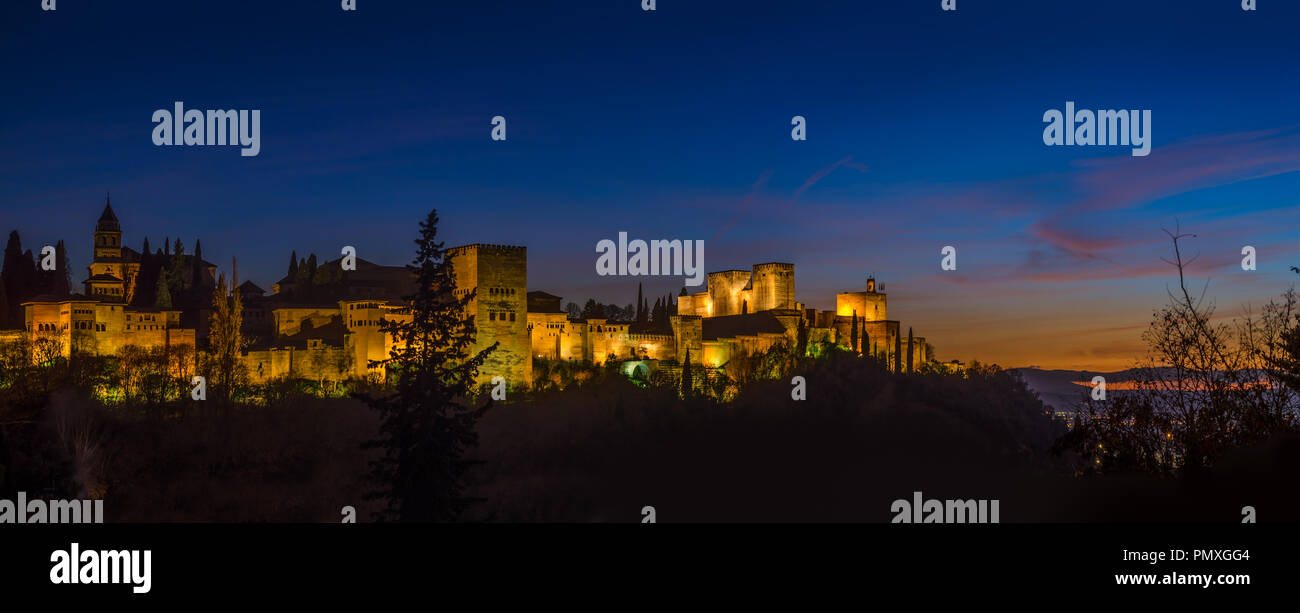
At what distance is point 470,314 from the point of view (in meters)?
63.2

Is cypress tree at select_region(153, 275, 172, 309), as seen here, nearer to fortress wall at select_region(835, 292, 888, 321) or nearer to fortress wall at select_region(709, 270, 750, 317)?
fortress wall at select_region(709, 270, 750, 317)

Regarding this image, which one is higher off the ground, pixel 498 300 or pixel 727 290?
pixel 727 290

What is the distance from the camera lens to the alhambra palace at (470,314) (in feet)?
213

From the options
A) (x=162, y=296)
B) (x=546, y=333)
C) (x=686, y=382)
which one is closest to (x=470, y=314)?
(x=546, y=333)

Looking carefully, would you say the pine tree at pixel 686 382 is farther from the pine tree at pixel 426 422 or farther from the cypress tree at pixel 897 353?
the pine tree at pixel 426 422

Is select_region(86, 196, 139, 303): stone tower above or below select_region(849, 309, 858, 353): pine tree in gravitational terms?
above

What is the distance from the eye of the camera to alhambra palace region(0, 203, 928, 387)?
213 ft

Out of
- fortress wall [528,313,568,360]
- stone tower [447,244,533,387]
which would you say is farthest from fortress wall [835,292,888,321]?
stone tower [447,244,533,387]

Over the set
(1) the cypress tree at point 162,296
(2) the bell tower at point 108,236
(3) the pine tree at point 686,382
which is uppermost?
(2) the bell tower at point 108,236

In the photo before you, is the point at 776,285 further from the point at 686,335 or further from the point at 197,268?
the point at 197,268

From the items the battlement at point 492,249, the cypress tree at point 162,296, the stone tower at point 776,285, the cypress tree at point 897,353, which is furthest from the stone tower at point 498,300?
the cypress tree at point 897,353
